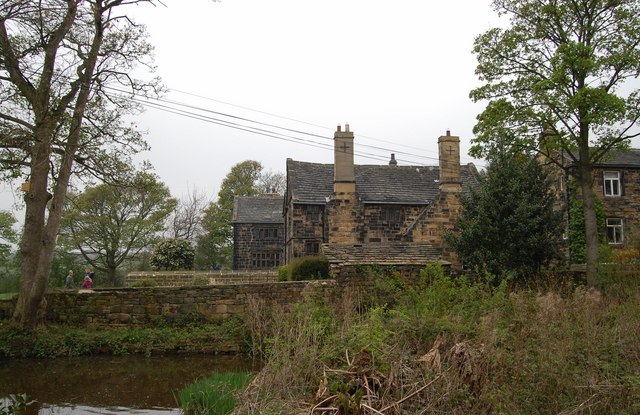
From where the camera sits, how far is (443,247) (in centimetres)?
2539

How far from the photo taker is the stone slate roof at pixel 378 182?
29.2 m

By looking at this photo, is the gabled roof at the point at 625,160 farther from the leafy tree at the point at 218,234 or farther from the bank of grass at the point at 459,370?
the leafy tree at the point at 218,234

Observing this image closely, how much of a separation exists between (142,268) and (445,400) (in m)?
44.3

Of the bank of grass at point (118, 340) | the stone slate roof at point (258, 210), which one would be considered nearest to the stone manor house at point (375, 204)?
the bank of grass at point (118, 340)

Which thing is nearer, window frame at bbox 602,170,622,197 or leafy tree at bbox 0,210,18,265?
window frame at bbox 602,170,622,197

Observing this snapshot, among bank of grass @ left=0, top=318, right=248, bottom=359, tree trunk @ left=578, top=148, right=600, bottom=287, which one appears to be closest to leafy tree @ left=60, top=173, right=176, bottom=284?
bank of grass @ left=0, top=318, right=248, bottom=359

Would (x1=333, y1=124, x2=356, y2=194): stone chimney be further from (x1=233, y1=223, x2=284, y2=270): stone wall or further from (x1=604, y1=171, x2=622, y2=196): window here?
(x1=233, y1=223, x2=284, y2=270): stone wall

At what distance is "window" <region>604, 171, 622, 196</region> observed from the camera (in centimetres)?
3041

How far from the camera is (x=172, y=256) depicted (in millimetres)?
33938

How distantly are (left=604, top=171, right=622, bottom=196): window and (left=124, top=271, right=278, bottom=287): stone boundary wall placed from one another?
61.5 feet

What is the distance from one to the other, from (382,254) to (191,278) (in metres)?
12.2

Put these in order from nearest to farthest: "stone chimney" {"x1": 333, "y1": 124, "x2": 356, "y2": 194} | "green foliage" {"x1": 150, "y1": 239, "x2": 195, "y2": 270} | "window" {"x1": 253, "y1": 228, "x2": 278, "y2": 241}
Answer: "stone chimney" {"x1": 333, "y1": 124, "x2": 356, "y2": 194}, "green foliage" {"x1": 150, "y1": 239, "x2": 195, "y2": 270}, "window" {"x1": 253, "y1": 228, "x2": 278, "y2": 241}

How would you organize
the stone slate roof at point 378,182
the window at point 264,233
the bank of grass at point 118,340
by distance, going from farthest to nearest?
the window at point 264,233 → the stone slate roof at point 378,182 → the bank of grass at point 118,340

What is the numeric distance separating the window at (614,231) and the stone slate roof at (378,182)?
749 centimetres
